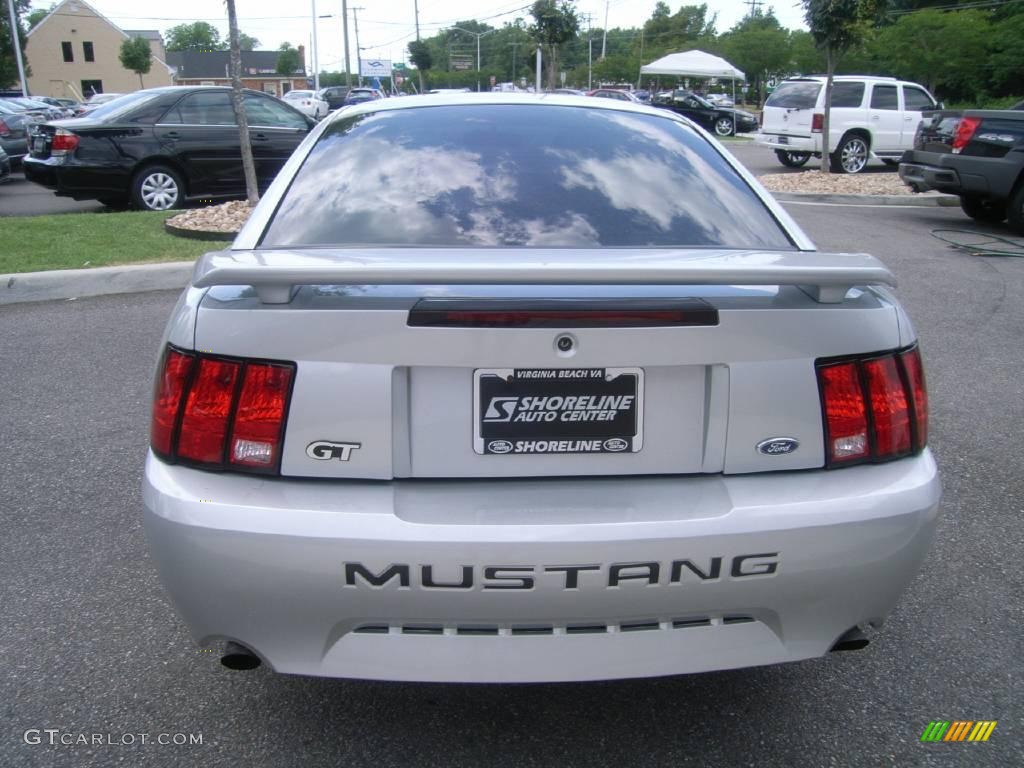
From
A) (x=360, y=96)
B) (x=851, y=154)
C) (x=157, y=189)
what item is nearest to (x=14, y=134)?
(x=157, y=189)

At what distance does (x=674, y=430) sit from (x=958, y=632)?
143 cm

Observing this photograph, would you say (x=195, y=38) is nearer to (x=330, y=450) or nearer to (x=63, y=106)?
(x=63, y=106)

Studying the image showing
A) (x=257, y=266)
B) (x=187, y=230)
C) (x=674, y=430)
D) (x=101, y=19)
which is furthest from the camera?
(x=101, y=19)

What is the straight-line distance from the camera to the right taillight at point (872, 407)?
6.49 ft

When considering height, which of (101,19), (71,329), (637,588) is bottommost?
(71,329)

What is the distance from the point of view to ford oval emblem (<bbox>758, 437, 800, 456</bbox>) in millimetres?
1950

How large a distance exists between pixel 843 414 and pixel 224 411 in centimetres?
142

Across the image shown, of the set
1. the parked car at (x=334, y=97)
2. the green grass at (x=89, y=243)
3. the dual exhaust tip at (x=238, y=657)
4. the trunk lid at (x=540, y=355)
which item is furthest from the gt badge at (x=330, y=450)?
the parked car at (x=334, y=97)

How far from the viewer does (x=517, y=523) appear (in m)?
1.81

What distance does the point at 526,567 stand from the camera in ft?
5.85

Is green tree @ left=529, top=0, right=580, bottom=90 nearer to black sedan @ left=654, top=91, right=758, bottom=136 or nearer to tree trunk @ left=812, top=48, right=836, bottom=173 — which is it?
black sedan @ left=654, top=91, right=758, bottom=136

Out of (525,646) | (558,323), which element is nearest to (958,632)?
(525,646)

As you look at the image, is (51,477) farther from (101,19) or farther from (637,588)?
(101,19)

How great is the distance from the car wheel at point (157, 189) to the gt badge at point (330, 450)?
9362 millimetres
